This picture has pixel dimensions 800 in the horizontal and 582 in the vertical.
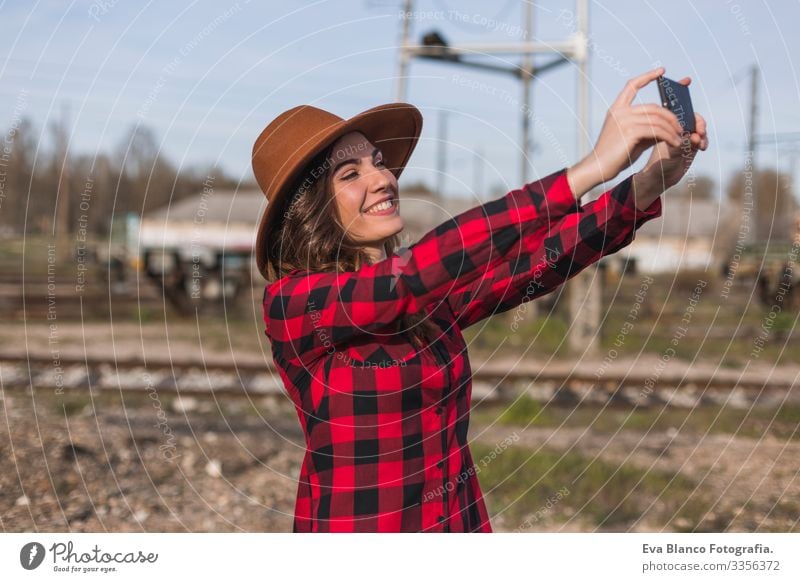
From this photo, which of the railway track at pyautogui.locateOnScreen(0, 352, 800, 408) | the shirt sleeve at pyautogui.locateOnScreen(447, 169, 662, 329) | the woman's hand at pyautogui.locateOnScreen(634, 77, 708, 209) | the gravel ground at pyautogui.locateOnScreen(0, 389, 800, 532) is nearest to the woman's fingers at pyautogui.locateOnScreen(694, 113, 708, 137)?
the woman's hand at pyautogui.locateOnScreen(634, 77, 708, 209)

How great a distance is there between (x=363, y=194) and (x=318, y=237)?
0.16m

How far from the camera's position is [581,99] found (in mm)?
11070

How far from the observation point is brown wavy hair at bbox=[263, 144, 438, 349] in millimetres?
2205

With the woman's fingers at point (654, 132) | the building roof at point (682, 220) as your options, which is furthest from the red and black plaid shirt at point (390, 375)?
the building roof at point (682, 220)

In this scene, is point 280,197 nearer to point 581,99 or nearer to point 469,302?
point 469,302

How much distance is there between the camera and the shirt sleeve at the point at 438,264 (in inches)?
72.3

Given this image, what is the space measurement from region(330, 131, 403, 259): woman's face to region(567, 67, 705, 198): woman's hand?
511 millimetres

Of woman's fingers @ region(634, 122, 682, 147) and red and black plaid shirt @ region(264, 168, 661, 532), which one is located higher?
woman's fingers @ region(634, 122, 682, 147)

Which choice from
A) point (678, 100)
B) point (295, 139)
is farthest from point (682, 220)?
point (678, 100)

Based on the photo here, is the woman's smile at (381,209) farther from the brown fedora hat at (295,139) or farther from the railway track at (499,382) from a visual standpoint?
the railway track at (499,382)

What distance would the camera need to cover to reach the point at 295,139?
2.24 metres

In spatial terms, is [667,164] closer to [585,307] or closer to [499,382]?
[499,382]

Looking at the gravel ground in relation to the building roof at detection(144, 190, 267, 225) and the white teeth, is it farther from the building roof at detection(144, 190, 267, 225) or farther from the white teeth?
the building roof at detection(144, 190, 267, 225)
